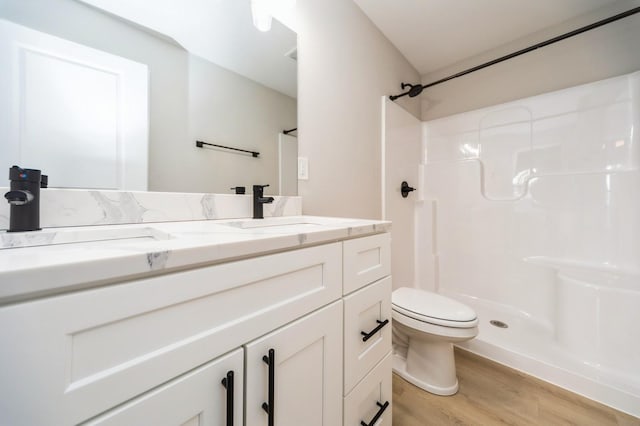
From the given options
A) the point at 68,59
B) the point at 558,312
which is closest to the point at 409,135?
the point at 558,312

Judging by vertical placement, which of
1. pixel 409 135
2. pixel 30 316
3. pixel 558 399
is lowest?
pixel 558 399

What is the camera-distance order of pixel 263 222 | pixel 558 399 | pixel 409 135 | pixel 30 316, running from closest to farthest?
pixel 30 316 → pixel 263 222 → pixel 558 399 → pixel 409 135

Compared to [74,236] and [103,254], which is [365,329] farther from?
[74,236]

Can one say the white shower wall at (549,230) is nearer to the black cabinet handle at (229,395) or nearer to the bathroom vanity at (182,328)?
the bathroom vanity at (182,328)

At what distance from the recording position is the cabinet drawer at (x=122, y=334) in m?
0.27

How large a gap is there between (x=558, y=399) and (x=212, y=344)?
1816 millimetres

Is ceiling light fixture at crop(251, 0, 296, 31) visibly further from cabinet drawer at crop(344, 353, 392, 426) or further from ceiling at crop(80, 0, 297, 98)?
cabinet drawer at crop(344, 353, 392, 426)

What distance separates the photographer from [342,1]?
1.45 metres

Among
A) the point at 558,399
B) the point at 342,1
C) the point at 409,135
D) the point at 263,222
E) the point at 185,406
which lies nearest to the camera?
the point at 185,406

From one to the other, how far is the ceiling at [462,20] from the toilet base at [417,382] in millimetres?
2276

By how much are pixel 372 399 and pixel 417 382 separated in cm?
72

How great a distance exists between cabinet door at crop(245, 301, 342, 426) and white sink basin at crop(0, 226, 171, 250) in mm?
372

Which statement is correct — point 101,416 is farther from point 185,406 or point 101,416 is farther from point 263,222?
point 263,222

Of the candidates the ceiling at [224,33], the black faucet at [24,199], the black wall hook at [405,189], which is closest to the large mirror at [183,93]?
the ceiling at [224,33]
